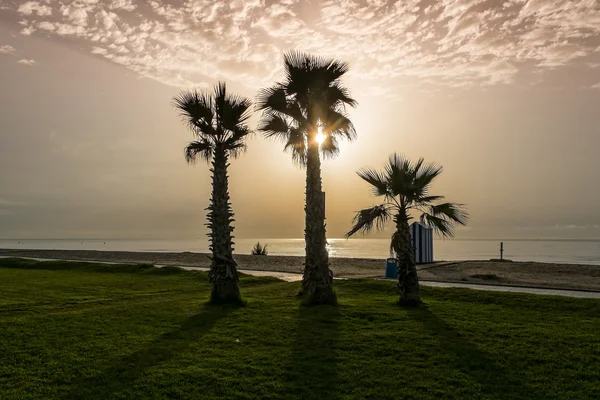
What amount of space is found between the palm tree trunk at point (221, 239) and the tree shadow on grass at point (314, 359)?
3.42 metres

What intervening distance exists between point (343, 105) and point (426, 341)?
10.2 meters

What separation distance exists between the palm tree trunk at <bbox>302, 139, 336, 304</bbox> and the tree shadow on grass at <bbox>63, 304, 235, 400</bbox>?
376 cm

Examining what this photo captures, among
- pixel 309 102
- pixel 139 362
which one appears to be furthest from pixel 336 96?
pixel 139 362

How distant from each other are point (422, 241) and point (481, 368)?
2620 centimetres

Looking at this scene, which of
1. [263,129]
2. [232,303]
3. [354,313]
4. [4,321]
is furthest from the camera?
[263,129]

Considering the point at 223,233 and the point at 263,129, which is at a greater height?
the point at 263,129

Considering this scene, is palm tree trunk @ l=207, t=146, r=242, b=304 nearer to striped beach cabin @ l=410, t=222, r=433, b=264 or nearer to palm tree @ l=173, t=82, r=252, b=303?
palm tree @ l=173, t=82, r=252, b=303

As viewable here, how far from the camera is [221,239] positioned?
17.4 meters

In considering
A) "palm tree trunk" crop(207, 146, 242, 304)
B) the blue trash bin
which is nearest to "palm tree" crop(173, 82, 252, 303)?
"palm tree trunk" crop(207, 146, 242, 304)

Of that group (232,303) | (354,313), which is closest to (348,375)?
(354,313)

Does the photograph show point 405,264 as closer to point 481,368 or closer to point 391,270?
point 481,368

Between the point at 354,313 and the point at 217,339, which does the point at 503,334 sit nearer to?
the point at 354,313

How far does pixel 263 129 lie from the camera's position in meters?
19.8

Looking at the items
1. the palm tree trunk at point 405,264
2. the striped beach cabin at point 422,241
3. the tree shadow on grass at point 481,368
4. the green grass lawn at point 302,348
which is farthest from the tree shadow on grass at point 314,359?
the striped beach cabin at point 422,241
